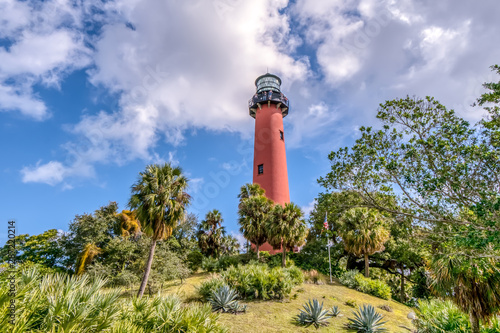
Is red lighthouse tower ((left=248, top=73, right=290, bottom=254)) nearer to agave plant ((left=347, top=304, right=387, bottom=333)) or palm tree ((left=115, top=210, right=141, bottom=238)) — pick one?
palm tree ((left=115, top=210, right=141, bottom=238))

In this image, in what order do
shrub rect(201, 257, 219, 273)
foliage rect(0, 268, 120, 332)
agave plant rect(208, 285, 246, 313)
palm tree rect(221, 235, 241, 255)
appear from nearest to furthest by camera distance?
foliage rect(0, 268, 120, 332) < agave plant rect(208, 285, 246, 313) < shrub rect(201, 257, 219, 273) < palm tree rect(221, 235, 241, 255)

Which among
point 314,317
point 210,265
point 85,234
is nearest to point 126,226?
point 85,234

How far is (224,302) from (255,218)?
13.3 metres

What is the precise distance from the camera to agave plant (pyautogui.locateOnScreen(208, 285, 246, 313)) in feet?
37.9

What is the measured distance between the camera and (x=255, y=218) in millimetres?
24875

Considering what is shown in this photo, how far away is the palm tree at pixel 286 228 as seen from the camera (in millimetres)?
21750

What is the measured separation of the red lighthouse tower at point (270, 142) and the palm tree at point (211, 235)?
476cm

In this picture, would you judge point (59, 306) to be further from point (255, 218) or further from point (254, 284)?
point (255, 218)

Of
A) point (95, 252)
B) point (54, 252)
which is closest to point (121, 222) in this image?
point (95, 252)

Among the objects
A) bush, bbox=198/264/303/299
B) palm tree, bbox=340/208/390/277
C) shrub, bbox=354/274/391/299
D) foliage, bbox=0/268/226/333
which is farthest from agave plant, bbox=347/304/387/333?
palm tree, bbox=340/208/390/277

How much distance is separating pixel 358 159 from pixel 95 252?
798 inches

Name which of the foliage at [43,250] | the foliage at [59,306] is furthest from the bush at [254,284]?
the foliage at [43,250]

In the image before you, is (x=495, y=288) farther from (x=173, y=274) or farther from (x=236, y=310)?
(x=173, y=274)

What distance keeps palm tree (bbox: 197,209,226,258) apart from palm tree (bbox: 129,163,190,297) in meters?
11.5
